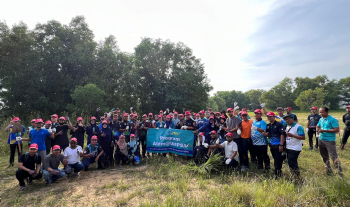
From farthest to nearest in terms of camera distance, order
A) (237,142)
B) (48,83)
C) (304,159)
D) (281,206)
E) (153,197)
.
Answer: (48,83), (304,159), (237,142), (153,197), (281,206)

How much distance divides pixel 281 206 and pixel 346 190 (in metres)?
1.56

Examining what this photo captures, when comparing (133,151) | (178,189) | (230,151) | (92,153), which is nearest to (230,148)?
(230,151)

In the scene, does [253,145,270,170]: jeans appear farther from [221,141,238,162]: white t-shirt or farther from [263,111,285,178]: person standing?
[221,141,238,162]: white t-shirt

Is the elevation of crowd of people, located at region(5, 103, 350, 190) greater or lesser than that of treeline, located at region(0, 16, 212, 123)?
lesser

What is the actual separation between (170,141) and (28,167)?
4950 mm

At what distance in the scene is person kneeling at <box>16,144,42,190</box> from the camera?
5287 millimetres

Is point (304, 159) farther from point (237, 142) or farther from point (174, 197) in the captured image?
point (174, 197)

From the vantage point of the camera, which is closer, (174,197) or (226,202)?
(226,202)

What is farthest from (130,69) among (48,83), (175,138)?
(175,138)

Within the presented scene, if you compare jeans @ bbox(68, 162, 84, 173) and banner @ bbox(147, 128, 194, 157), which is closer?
jeans @ bbox(68, 162, 84, 173)

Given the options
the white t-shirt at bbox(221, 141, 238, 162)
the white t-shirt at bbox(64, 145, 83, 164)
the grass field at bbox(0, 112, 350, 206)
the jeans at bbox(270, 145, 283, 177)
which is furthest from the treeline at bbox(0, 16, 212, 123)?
the jeans at bbox(270, 145, 283, 177)

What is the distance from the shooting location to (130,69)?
82.0 feet

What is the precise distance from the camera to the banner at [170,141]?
24.5 ft

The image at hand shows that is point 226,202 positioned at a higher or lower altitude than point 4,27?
lower
